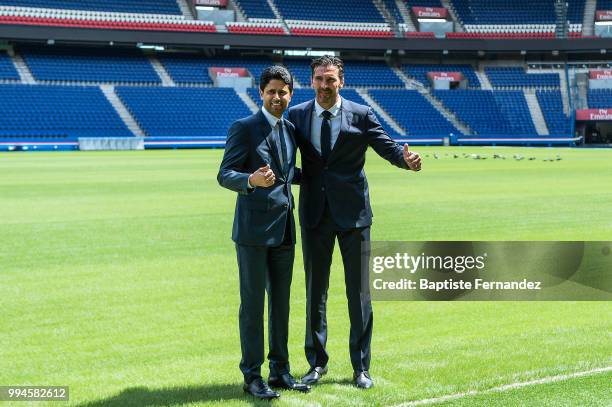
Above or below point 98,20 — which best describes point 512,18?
above

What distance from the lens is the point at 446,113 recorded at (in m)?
68.1

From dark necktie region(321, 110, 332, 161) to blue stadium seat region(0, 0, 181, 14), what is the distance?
59.5 metres

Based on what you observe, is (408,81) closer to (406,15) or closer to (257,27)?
(406,15)

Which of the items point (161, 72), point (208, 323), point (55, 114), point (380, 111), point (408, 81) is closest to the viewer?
point (208, 323)

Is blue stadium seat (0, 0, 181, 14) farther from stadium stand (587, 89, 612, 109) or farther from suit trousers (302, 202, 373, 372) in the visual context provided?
suit trousers (302, 202, 373, 372)

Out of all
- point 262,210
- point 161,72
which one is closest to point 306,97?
point 161,72

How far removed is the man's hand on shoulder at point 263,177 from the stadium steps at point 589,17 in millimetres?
75880

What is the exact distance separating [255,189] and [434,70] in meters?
71.4

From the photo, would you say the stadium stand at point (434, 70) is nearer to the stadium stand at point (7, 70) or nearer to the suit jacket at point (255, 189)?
the stadium stand at point (7, 70)

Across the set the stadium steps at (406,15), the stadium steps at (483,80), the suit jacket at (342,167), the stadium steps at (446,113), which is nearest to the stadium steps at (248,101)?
the stadium steps at (446,113)

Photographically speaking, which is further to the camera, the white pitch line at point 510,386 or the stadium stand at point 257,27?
the stadium stand at point 257,27

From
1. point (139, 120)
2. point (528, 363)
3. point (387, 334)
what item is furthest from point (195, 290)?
point (139, 120)

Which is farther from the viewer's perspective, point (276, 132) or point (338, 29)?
point (338, 29)

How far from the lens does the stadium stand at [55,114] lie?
4978cm
